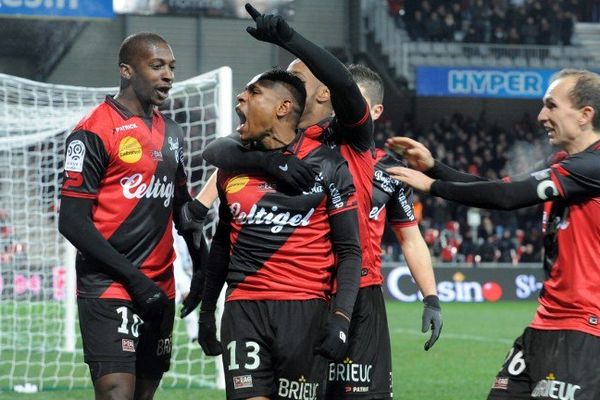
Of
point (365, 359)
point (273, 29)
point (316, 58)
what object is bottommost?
point (365, 359)

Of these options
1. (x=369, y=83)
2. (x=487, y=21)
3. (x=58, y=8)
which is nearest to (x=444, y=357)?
(x=58, y=8)

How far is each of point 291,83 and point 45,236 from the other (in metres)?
9.52

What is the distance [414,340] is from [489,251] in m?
12.1

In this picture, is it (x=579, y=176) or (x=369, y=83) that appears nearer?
(x=579, y=176)

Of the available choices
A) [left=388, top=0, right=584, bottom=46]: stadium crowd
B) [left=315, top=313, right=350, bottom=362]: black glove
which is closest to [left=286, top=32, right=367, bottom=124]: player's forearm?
[left=315, top=313, right=350, bottom=362]: black glove

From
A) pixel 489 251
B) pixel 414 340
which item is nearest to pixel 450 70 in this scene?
pixel 489 251

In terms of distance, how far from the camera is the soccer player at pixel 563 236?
4789mm

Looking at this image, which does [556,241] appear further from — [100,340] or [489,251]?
[489,251]

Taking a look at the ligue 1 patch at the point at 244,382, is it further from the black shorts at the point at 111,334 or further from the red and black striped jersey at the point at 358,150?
the red and black striped jersey at the point at 358,150

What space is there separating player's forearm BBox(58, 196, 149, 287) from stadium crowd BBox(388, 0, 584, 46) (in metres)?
28.9

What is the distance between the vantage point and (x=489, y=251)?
2673cm

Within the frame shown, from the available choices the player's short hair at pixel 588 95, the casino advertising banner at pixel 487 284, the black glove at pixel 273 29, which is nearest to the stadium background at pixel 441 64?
the casino advertising banner at pixel 487 284

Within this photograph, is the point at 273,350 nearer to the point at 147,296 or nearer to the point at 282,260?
the point at 282,260

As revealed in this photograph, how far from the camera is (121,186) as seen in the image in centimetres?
538
